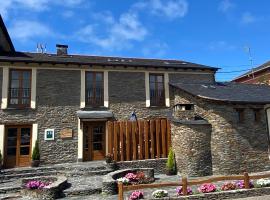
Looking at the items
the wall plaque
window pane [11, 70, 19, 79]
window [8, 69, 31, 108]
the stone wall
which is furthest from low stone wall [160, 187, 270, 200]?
window pane [11, 70, 19, 79]

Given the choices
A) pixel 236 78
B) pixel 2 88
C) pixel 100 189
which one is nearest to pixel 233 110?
pixel 100 189

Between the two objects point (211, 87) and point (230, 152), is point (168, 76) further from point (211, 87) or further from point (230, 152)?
point (230, 152)

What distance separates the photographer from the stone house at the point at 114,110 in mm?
13469

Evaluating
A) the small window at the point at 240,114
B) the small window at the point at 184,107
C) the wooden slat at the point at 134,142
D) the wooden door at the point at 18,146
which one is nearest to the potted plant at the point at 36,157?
the wooden door at the point at 18,146

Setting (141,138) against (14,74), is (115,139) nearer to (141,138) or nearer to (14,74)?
(141,138)

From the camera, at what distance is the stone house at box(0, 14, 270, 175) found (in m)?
13.5

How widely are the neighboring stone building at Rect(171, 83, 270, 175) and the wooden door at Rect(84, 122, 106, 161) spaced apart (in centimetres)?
450

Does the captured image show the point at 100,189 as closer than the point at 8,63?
Yes

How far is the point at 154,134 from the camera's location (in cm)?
1523

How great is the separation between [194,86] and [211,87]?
1.02 meters

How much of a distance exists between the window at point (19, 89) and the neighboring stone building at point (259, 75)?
837 inches

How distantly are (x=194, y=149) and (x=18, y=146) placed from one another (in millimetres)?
9508

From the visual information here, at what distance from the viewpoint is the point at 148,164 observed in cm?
1434

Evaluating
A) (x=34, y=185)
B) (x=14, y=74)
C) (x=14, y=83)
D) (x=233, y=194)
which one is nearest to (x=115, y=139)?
(x=34, y=185)
